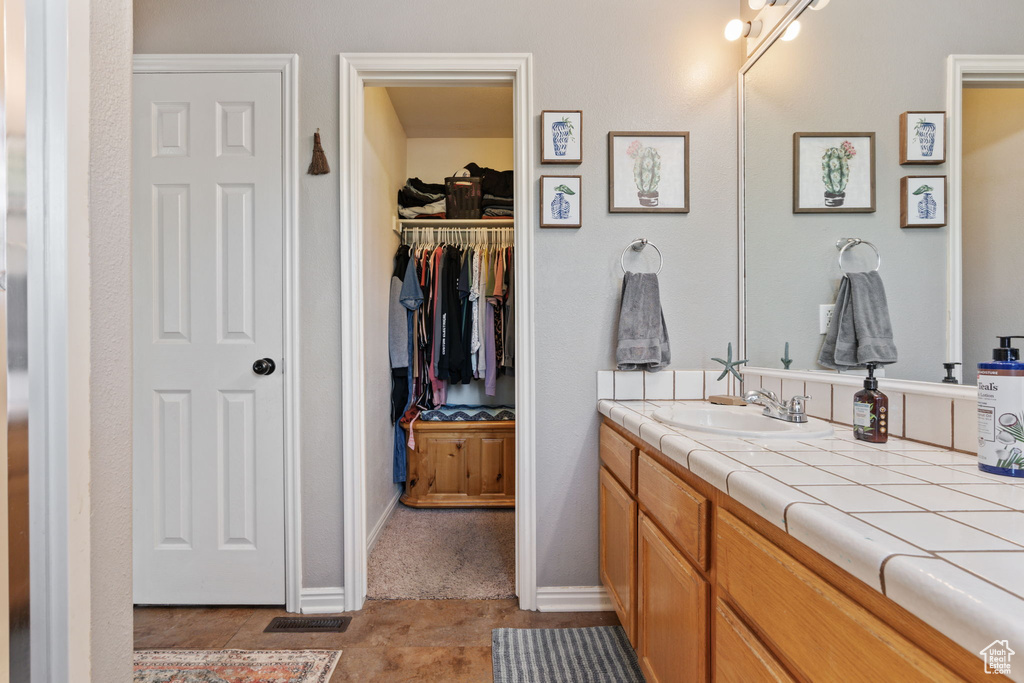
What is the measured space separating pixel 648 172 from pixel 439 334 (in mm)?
1551

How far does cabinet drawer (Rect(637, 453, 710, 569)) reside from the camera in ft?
3.09

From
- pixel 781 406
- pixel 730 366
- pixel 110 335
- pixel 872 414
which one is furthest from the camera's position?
pixel 730 366

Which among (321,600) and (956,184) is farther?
(321,600)

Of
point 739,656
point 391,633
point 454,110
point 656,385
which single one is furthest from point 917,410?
point 454,110

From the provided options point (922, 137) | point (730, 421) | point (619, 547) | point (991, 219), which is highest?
point (922, 137)

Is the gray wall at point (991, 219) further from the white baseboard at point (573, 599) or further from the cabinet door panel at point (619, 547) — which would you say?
the white baseboard at point (573, 599)

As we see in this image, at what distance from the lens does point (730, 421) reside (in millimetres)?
1468

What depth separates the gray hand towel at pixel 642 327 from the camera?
1760 millimetres

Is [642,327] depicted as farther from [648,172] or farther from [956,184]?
[956,184]

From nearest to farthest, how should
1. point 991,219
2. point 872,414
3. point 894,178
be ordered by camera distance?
point 991,219 → point 872,414 → point 894,178

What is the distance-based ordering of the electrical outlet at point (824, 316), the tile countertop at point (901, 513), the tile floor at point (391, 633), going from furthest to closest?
1. the tile floor at point (391, 633)
2. the electrical outlet at point (824, 316)
3. the tile countertop at point (901, 513)

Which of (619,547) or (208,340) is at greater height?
(208,340)

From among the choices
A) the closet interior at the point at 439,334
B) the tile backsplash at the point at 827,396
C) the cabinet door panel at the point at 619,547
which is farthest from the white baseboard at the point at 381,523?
the tile backsplash at the point at 827,396

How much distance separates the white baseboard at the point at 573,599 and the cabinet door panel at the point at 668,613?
0.52 m
